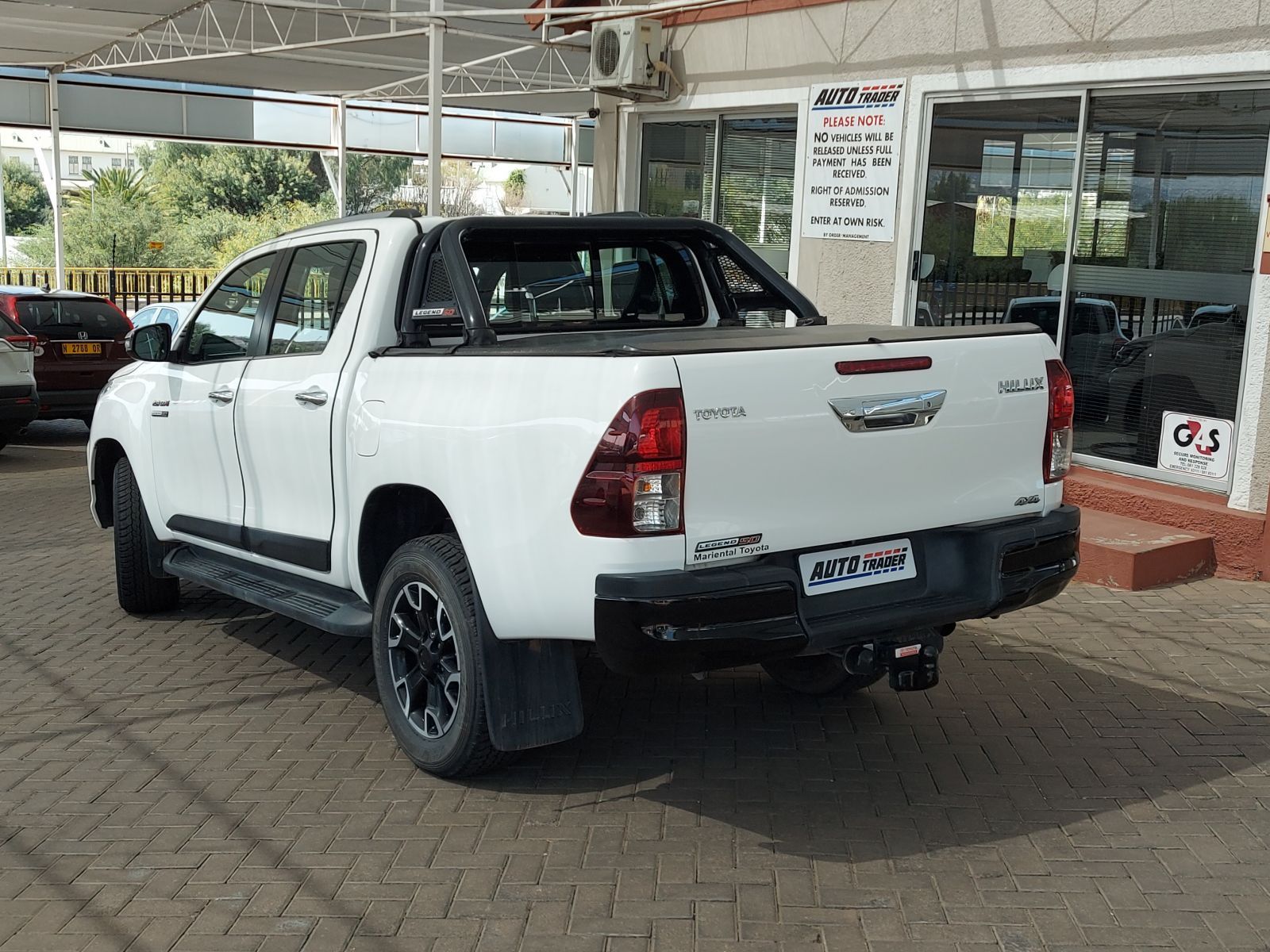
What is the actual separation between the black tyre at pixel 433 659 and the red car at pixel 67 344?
10.4 meters

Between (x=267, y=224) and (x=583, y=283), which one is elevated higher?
(x=267, y=224)

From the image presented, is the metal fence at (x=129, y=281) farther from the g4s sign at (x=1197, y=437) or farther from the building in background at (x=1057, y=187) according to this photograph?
the g4s sign at (x=1197, y=437)

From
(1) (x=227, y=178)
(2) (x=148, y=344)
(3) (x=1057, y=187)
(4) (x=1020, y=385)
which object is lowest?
(2) (x=148, y=344)

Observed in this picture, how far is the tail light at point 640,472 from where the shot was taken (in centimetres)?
393

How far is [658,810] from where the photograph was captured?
184 inches

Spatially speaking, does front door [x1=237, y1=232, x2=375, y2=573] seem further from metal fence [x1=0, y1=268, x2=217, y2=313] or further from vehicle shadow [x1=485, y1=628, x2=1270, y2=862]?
metal fence [x1=0, y1=268, x2=217, y2=313]

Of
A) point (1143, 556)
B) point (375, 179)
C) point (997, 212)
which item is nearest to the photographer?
point (1143, 556)

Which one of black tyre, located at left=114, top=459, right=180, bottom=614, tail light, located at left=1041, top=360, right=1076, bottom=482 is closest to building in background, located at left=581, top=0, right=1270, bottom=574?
tail light, located at left=1041, top=360, right=1076, bottom=482

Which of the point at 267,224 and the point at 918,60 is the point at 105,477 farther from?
the point at 267,224

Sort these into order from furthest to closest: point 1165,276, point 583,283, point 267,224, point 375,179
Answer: point 375,179
point 267,224
point 1165,276
point 583,283

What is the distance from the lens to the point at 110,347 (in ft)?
47.9

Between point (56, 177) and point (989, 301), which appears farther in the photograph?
point (56, 177)

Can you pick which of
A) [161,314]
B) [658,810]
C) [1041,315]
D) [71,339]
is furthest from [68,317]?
[658,810]

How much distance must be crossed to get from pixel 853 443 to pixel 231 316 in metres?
3.37
